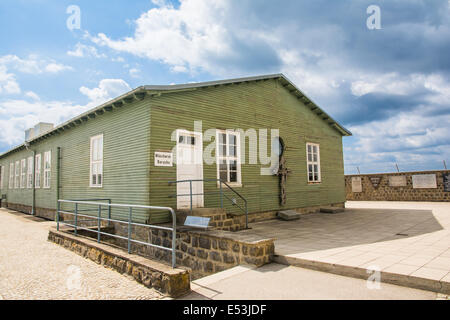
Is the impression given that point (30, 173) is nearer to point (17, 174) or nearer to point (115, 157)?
point (17, 174)

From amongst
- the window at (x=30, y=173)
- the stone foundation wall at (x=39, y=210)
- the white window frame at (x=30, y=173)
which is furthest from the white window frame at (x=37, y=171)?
the stone foundation wall at (x=39, y=210)

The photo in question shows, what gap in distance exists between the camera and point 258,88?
11.5 m

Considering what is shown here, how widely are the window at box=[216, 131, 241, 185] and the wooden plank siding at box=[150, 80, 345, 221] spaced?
0.25m

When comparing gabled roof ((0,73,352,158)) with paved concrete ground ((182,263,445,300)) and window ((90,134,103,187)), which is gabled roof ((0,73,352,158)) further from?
paved concrete ground ((182,263,445,300))

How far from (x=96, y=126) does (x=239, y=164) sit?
17.6ft

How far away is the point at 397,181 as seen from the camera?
20000 millimetres

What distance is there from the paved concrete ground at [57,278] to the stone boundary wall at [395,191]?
1990 centimetres

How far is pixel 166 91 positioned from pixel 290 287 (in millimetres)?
6104

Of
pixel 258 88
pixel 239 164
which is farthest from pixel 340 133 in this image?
pixel 239 164

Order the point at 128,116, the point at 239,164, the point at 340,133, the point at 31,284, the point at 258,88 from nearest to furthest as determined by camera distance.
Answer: the point at 31,284 < the point at 128,116 < the point at 239,164 < the point at 258,88 < the point at 340,133
